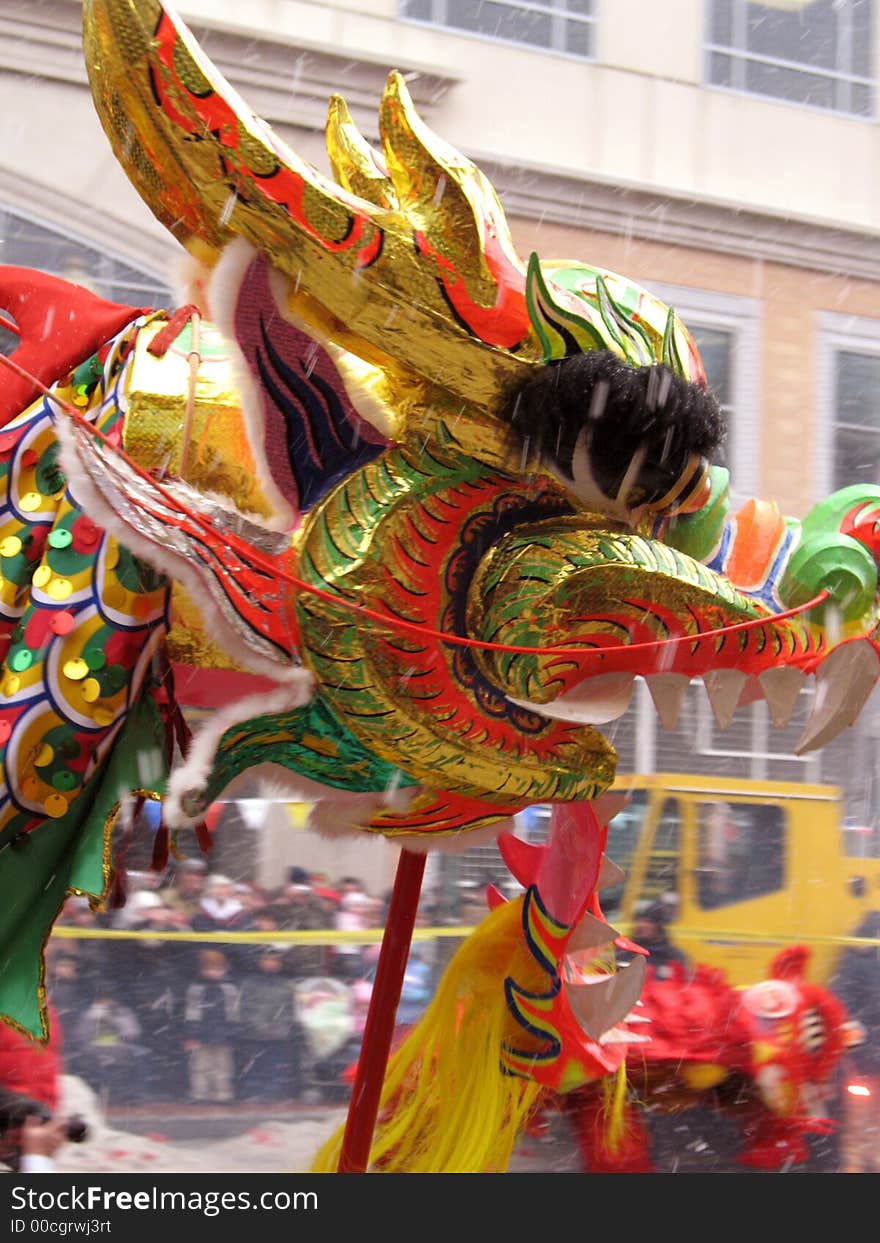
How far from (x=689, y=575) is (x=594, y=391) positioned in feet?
0.89

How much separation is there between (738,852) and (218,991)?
1.49 m

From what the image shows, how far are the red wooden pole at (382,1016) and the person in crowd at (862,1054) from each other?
1.33 m

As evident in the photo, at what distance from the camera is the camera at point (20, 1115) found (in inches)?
90.9

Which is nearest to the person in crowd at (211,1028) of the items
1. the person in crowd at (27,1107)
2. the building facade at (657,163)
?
the person in crowd at (27,1107)

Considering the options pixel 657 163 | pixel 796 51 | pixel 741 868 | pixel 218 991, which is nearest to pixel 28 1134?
pixel 218 991

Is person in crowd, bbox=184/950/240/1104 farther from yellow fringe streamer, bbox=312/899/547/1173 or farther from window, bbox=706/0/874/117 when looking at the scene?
window, bbox=706/0/874/117

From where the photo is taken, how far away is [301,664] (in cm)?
176

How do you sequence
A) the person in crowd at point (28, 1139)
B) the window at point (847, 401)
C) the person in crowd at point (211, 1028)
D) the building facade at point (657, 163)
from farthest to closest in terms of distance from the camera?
1. the window at point (847, 401)
2. the building facade at point (657, 163)
3. the person in crowd at point (211, 1028)
4. the person in crowd at point (28, 1139)

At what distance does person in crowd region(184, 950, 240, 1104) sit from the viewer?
3.09m

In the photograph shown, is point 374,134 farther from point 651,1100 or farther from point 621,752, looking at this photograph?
point 651,1100

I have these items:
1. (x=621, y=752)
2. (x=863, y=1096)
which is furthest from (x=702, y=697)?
(x=863, y=1096)

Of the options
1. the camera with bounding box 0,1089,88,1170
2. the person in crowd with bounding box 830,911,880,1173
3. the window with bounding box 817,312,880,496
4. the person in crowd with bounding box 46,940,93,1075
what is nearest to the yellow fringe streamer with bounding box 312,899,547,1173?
the camera with bounding box 0,1089,88,1170

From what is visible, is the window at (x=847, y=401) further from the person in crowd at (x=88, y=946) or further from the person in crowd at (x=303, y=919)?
the person in crowd at (x=88, y=946)

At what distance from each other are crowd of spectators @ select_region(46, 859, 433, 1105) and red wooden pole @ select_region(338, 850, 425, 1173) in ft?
3.13
